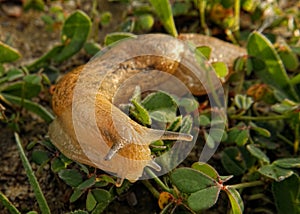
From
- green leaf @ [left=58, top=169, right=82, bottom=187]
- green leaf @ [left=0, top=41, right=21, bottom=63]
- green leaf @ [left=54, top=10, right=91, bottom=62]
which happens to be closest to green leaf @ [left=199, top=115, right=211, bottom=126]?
green leaf @ [left=58, top=169, right=82, bottom=187]

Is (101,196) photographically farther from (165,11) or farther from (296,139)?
(165,11)

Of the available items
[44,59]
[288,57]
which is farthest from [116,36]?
[288,57]

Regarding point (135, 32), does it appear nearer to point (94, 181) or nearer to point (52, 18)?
point (52, 18)

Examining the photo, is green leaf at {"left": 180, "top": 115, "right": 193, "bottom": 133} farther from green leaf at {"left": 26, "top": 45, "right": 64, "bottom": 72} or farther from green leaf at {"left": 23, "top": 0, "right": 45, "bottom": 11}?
green leaf at {"left": 23, "top": 0, "right": 45, "bottom": 11}

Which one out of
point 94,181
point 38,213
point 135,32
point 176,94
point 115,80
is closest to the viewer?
point 94,181

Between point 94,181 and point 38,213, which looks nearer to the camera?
point 94,181

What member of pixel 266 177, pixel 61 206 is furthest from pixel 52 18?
pixel 266 177
